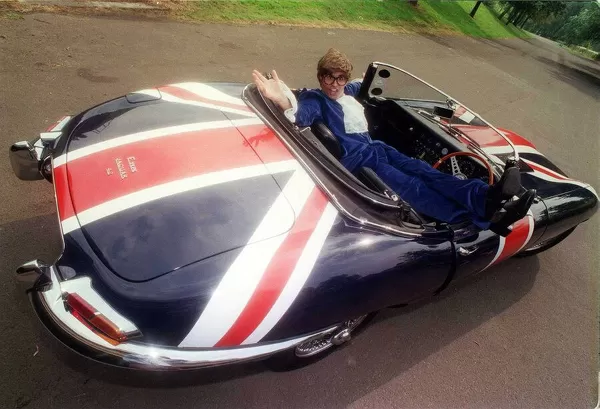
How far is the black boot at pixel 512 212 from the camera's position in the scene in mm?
2107

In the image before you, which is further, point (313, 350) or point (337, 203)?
point (313, 350)

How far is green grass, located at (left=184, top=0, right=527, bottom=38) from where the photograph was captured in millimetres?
7348

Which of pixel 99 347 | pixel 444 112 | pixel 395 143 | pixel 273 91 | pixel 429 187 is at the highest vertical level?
pixel 444 112

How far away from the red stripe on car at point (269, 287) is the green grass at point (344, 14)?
20.1 ft

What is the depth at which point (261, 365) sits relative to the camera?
2.29 meters

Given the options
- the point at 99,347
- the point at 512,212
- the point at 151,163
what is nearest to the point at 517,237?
the point at 512,212

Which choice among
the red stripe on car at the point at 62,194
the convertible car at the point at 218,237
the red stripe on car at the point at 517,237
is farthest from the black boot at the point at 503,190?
the red stripe on car at the point at 62,194

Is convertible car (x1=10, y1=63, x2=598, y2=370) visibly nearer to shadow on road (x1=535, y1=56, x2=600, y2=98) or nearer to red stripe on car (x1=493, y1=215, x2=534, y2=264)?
red stripe on car (x1=493, y1=215, x2=534, y2=264)

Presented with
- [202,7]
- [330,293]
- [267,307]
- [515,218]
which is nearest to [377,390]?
[330,293]

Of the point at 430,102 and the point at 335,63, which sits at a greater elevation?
the point at 335,63

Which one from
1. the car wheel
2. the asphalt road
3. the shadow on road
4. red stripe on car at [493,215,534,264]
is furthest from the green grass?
the car wheel

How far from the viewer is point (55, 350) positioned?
6.93 ft

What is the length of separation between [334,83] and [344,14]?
8064mm

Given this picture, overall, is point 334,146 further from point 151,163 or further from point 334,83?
point 151,163
